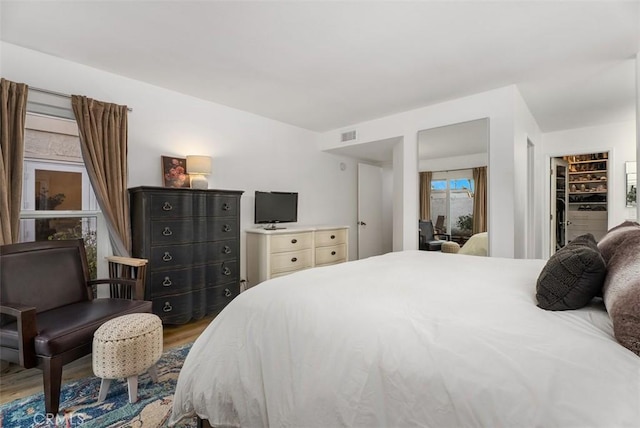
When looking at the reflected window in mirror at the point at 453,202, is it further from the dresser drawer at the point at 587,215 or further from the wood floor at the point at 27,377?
the dresser drawer at the point at 587,215

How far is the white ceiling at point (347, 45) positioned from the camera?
2021mm

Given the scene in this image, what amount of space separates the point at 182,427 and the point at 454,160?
3698mm

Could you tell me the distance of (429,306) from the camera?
3.94 ft

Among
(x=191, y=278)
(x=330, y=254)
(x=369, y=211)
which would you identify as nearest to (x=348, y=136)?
(x=369, y=211)

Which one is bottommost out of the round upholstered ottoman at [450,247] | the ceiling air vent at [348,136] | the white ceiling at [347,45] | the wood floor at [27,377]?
the wood floor at [27,377]

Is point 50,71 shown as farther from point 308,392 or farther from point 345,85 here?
point 308,392

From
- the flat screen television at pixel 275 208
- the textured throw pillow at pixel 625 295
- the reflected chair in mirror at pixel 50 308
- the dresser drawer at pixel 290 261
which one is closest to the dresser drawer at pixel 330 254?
the dresser drawer at pixel 290 261

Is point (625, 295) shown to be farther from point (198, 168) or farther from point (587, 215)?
point (587, 215)

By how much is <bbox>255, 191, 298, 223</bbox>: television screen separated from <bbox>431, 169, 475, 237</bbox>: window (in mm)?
1939

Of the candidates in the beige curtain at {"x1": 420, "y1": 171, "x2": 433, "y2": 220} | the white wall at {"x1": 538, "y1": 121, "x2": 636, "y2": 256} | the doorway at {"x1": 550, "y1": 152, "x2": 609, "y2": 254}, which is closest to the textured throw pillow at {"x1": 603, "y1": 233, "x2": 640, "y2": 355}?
the beige curtain at {"x1": 420, "y1": 171, "x2": 433, "y2": 220}

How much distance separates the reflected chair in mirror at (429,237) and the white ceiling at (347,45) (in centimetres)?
156

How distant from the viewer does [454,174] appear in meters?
3.83

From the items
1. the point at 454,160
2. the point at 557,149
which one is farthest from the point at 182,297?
the point at 557,149

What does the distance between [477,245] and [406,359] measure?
299 centimetres
